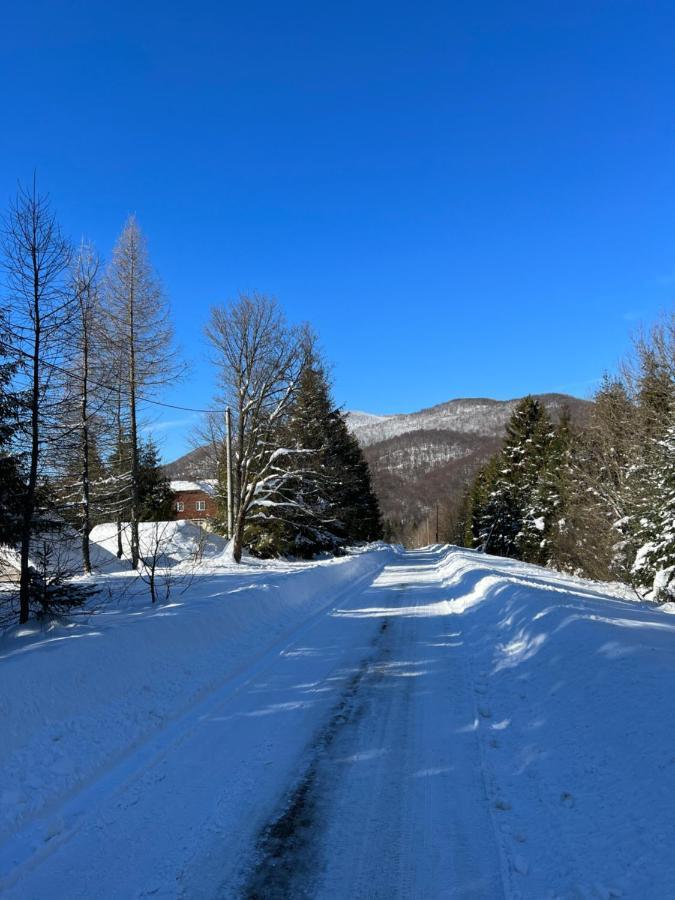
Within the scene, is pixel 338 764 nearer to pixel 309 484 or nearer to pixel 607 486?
pixel 309 484

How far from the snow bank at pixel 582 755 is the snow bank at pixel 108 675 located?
321cm

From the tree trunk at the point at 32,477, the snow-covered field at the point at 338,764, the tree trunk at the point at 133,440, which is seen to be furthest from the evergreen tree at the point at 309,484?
the snow-covered field at the point at 338,764

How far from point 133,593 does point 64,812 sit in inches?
346

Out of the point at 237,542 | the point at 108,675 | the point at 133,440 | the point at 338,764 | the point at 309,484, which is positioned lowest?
the point at 338,764

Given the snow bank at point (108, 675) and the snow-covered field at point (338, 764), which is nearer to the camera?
the snow-covered field at point (338, 764)

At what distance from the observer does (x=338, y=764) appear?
4.48 m

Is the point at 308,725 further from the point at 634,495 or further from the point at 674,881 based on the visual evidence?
the point at 634,495

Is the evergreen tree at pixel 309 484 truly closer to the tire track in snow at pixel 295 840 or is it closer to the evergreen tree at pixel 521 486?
the evergreen tree at pixel 521 486

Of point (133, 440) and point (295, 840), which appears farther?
point (133, 440)

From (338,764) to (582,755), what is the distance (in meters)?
1.90

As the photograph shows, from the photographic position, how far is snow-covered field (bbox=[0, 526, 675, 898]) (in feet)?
10.2

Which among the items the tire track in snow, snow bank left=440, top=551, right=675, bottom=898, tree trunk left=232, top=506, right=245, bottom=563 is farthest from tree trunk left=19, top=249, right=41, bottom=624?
tree trunk left=232, top=506, right=245, bottom=563

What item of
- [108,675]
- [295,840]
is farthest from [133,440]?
[295,840]

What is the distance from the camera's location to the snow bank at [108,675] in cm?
439
